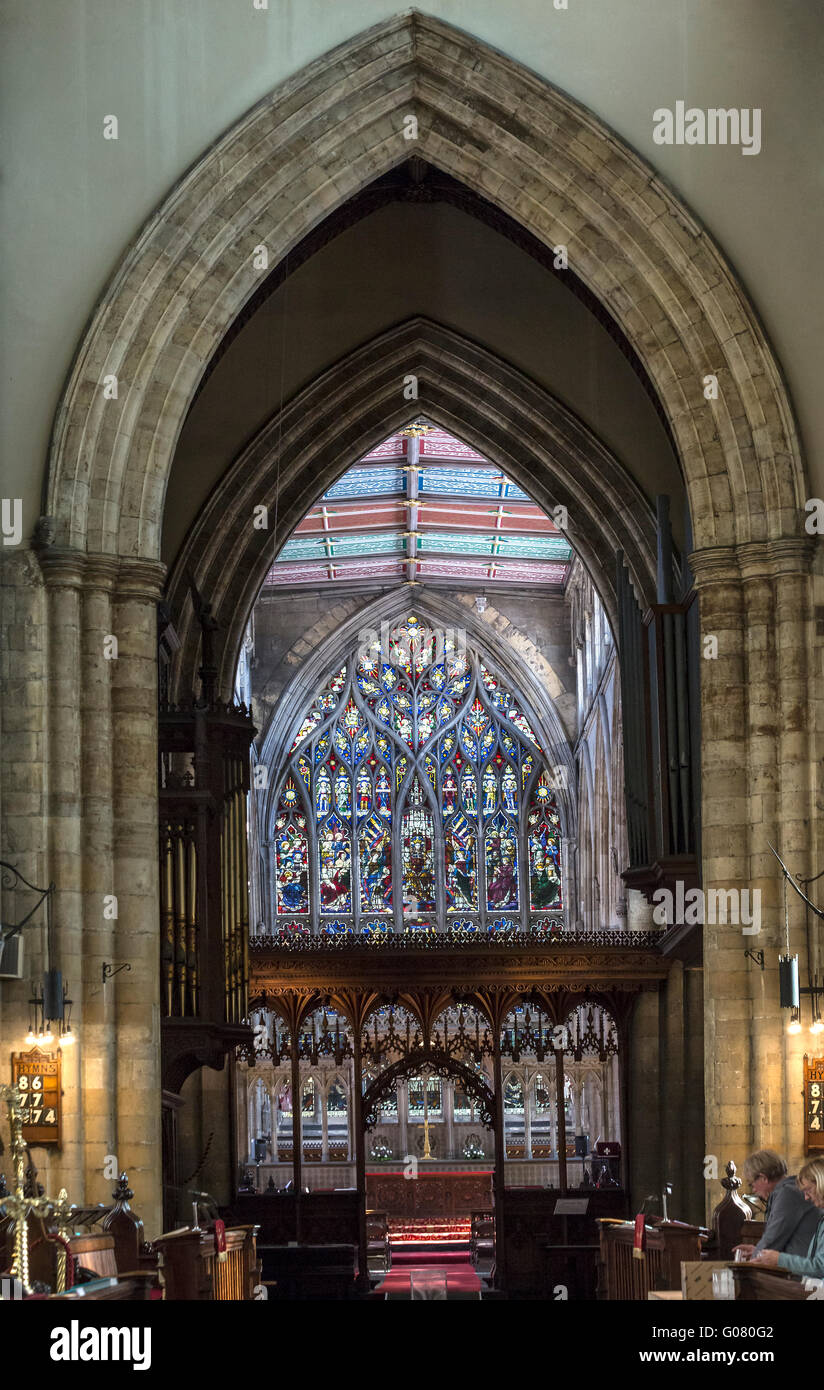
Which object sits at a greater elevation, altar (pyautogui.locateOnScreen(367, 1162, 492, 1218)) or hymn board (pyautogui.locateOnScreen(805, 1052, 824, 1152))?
hymn board (pyautogui.locateOnScreen(805, 1052, 824, 1152))

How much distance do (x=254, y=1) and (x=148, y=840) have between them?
6.12 metres

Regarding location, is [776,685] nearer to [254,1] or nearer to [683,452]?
[683,452]

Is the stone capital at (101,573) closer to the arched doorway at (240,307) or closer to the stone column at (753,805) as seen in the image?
the arched doorway at (240,307)

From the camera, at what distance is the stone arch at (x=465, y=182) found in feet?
46.2

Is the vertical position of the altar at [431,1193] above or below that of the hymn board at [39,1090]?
below

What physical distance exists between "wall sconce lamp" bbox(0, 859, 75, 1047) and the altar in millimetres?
12500

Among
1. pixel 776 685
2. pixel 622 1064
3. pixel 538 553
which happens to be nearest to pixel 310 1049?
pixel 622 1064

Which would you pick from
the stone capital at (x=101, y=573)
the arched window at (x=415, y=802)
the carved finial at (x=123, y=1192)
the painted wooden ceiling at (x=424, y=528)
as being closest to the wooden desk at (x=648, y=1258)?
the carved finial at (x=123, y=1192)

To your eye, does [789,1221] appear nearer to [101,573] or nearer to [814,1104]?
[814,1104]

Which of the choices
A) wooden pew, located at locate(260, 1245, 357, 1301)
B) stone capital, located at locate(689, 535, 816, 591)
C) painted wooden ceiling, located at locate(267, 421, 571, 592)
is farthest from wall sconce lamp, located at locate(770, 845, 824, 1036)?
painted wooden ceiling, located at locate(267, 421, 571, 592)

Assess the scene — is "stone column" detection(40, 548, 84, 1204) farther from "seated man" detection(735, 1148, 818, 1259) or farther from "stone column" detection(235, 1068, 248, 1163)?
"stone column" detection(235, 1068, 248, 1163)

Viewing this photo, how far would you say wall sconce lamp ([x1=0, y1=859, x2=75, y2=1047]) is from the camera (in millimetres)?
12547

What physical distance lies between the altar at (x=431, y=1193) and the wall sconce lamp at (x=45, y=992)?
41.0 feet

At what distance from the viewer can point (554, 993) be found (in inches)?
742
